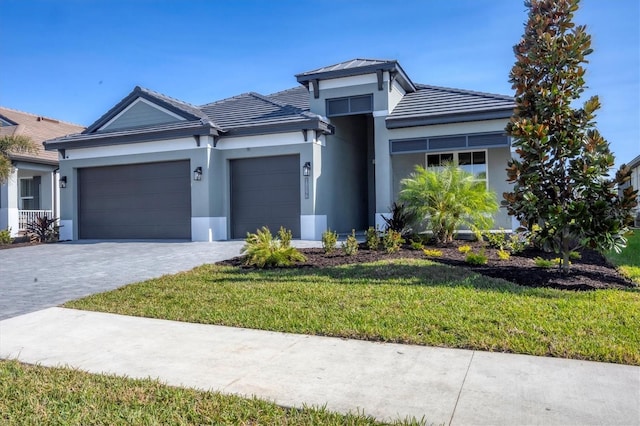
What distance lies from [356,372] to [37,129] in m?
25.0

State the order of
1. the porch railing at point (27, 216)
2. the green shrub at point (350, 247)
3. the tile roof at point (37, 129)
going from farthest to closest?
the tile roof at point (37, 129) < the porch railing at point (27, 216) < the green shrub at point (350, 247)

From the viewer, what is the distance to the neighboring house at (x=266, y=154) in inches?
573

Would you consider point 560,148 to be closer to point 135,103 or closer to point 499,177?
point 499,177

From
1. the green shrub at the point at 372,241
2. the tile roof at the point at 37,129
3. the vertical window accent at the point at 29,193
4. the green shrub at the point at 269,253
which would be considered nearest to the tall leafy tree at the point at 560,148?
the green shrub at the point at 372,241

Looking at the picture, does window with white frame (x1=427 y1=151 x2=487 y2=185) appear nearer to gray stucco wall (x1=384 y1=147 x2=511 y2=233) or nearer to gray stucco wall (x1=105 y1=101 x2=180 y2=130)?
gray stucco wall (x1=384 y1=147 x2=511 y2=233)

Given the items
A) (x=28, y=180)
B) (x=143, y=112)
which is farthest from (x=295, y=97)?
(x=28, y=180)

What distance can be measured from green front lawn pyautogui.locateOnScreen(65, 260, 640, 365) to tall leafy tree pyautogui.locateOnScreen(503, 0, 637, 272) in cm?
123

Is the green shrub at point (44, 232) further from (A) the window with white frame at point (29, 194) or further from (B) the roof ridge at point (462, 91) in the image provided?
(B) the roof ridge at point (462, 91)

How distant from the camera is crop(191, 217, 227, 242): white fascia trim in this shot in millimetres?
14953

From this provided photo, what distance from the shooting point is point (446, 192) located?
12297 millimetres

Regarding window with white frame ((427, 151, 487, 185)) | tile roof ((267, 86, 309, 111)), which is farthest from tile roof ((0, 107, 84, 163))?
window with white frame ((427, 151, 487, 185))

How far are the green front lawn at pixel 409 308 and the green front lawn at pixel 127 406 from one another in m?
1.75

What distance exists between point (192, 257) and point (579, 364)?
29.8 feet

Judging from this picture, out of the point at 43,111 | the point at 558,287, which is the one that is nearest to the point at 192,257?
the point at 558,287
